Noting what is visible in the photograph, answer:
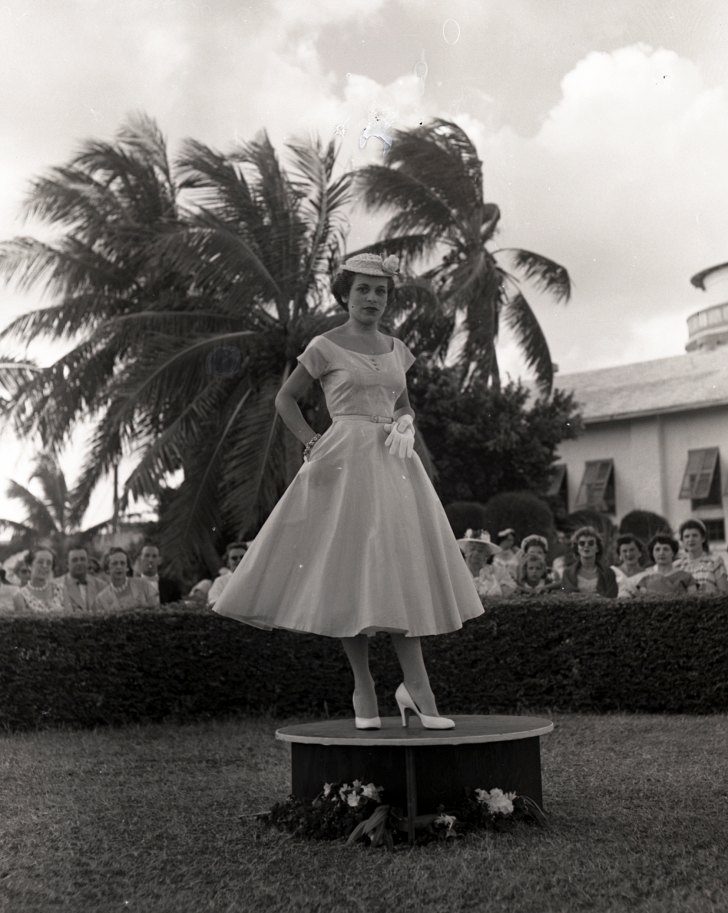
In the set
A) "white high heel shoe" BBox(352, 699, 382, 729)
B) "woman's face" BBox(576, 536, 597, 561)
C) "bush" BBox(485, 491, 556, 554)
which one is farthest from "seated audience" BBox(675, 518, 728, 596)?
"bush" BBox(485, 491, 556, 554)

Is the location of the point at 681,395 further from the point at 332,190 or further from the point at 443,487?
the point at 332,190

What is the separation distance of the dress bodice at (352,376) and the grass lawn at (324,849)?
1.82m

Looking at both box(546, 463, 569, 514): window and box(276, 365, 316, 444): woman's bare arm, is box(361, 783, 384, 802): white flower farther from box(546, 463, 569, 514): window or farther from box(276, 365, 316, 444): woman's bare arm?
box(546, 463, 569, 514): window

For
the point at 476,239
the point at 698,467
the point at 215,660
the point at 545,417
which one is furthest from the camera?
the point at 698,467

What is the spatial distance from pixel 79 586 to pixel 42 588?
418 mm

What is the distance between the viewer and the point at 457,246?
2267cm

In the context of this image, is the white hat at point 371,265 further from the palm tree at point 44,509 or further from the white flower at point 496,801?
the palm tree at point 44,509

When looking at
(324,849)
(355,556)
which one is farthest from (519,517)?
(324,849)

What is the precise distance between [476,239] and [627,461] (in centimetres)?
1089

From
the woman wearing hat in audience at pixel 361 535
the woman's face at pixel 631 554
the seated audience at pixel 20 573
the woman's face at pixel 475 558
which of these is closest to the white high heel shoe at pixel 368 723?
Answer: the woman wearing hat in audience at pixel 361 535

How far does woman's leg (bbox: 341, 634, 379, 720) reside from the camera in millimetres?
4641

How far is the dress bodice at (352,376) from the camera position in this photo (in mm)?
4727

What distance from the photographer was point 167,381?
18281mm

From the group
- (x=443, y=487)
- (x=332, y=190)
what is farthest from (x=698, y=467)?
(x=332, y=190)
